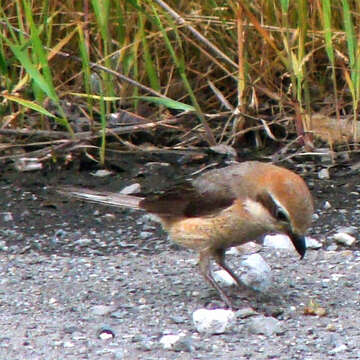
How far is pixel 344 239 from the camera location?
291 inches

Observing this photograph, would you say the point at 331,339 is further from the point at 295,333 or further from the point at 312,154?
the point at 312,154

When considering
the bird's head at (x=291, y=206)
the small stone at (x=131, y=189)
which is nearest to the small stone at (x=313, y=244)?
the bird's head at (x=291, y=206)

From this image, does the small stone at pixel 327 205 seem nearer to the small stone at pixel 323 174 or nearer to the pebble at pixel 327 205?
the pebble at pixel 327 205

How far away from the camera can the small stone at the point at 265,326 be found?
5750 mm

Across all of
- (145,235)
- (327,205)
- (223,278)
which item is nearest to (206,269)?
(223,278)

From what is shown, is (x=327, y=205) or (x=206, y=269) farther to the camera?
(x=327, y=205)

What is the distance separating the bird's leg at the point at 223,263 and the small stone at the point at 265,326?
67 cm

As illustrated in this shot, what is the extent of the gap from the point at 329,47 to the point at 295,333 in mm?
2322

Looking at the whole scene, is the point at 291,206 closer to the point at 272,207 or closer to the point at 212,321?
the point at 272,207

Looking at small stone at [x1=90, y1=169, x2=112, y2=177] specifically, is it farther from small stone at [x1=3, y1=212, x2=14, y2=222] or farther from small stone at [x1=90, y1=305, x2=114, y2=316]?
small stone at [x1=90, y1=305, x2=114, y2=316]

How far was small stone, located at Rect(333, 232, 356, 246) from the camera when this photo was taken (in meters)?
7.38

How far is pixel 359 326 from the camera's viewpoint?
584 centimetres

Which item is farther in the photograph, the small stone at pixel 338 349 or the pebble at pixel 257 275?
the pebble at pixel 257 275

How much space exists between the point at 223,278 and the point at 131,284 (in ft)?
1.98
